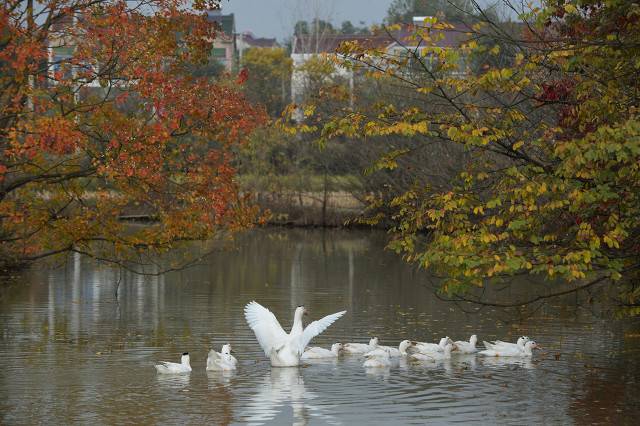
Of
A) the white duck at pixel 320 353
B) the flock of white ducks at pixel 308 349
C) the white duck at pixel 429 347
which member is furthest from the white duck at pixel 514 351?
the white duck at pixel 320 353

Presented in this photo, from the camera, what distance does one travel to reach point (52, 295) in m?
29.7

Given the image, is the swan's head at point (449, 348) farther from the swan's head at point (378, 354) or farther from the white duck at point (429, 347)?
the swan's head at point (378, 354)

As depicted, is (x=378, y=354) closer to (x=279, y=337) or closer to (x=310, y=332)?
(x=310, y=332)

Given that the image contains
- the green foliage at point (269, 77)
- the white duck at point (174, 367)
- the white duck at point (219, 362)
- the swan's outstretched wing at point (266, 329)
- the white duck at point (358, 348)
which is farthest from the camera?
the green foliage at point (269, 77)

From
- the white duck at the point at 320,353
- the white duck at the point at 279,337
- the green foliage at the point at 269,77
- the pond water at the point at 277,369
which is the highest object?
the green foliage at the point at 269,77

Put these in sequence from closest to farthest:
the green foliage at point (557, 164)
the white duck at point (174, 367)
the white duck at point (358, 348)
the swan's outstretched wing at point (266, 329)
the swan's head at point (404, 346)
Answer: the green foliage at point (557, 164) → the white duck at point (174, 367) → the swan's outstretched wing at point (266, 329) → the white duck at point (358, 348) → the swan's head at point (404, 346)

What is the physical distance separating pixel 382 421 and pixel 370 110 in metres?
4.75

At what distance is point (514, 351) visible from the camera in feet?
64.3

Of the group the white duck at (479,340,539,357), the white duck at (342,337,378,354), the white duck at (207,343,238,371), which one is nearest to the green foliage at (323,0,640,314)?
the white duck at (479,340,539,357)

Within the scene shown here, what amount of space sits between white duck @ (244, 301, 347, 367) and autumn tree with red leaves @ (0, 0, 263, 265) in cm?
259

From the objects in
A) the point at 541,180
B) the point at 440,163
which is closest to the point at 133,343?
the point at 541,180

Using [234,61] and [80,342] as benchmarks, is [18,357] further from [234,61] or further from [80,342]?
[234,61]

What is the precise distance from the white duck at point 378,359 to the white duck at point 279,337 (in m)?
1.04

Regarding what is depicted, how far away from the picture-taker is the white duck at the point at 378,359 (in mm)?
18609
